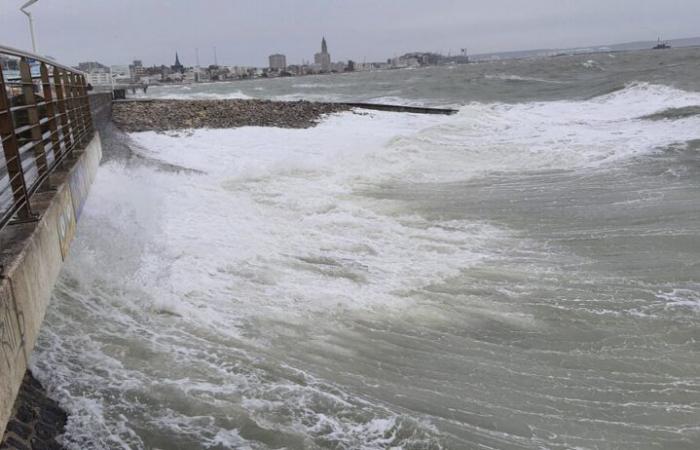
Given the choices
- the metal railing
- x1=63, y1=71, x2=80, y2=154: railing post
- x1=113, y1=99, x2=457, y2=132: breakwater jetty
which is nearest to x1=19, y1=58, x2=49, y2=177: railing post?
the metal railing

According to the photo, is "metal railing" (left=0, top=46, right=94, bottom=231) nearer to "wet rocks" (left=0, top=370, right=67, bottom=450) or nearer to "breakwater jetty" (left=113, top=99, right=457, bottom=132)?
"wet rocks" (left=0, top=370, right=67, bottom=450)

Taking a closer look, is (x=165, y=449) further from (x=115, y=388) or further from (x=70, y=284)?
(x=70, y=284)

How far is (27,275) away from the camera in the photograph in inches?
131

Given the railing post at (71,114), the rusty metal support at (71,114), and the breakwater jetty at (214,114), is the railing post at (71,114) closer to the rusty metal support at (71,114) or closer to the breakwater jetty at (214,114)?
the rusty metal support at (71,114)

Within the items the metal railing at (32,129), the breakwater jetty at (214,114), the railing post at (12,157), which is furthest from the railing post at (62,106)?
the breakwater jetty at (214,114)

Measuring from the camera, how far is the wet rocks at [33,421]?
320 cm

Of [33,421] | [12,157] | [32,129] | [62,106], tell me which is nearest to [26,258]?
[12,157]

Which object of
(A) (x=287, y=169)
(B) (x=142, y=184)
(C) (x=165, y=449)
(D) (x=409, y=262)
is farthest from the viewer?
(A) (x=287, y=169)

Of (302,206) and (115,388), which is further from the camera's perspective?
(302,206)

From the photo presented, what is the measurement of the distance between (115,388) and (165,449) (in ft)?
2.54

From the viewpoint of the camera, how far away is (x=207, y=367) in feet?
14.1

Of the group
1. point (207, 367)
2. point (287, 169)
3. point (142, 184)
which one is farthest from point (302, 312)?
point (287, 169)

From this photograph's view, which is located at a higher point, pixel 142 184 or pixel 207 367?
pixel 142 184

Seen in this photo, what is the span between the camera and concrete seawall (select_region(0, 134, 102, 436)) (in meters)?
2.81
